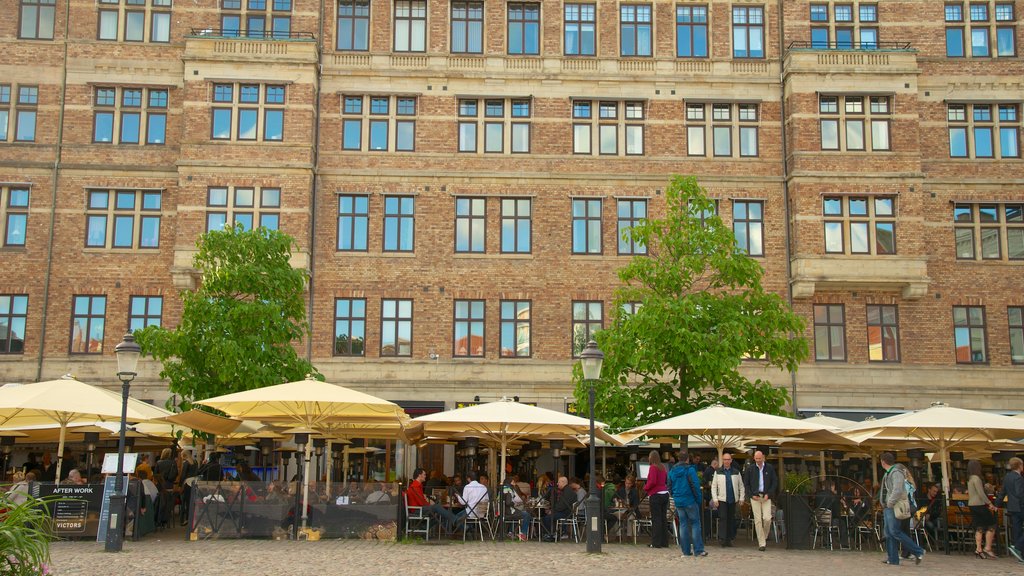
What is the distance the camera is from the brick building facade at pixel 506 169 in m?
30.3

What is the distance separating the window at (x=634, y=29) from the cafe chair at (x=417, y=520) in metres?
17.7

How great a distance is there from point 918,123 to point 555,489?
1797 centimetres

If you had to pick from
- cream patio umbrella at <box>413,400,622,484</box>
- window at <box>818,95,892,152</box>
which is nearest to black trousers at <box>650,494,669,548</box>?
cream patio umbrella at <box>413,400,622,484</box>

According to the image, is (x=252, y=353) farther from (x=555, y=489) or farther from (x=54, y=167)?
(x=54, y=167)

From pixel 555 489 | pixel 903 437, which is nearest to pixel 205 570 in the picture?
pixel 555 489

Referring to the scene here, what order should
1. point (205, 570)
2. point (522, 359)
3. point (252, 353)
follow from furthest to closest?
1. point (522, 359)
2. point (252, 353)
3. point (205, 570)

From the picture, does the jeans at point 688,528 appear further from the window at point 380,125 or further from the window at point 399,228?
the window at point 380,125

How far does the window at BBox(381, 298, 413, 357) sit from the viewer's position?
3061cm

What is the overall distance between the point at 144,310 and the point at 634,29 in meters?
16.6

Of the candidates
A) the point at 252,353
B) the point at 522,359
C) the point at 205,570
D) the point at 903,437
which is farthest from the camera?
the point at 522,359

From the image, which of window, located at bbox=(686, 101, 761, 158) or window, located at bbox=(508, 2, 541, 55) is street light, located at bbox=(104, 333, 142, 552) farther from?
window, located at bbox=(686, 101, 761, 158)

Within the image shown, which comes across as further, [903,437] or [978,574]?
[903,437]

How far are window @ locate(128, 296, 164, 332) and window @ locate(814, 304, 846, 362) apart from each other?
18.8m

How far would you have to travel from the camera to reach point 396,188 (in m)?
31.1
